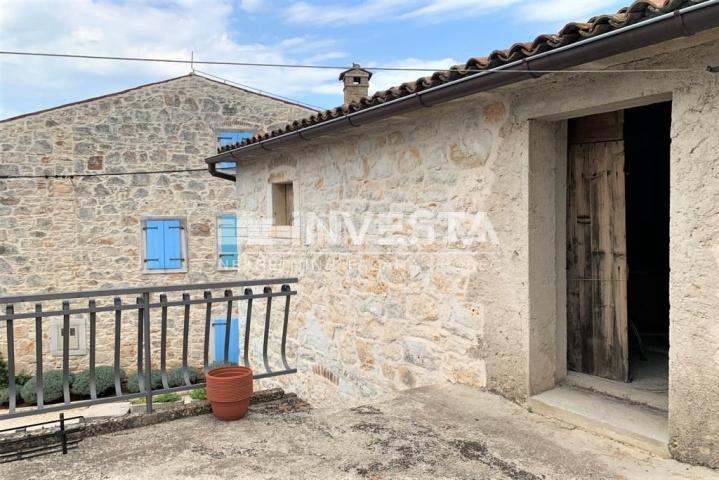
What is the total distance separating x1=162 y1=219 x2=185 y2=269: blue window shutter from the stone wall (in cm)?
675

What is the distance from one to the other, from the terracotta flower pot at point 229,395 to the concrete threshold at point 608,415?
1883mm

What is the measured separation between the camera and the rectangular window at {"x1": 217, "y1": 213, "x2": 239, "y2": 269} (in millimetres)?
12352

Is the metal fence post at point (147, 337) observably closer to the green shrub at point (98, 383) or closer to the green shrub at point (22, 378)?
the green shrub at point (98, 383)

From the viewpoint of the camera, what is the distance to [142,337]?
382 centimetres

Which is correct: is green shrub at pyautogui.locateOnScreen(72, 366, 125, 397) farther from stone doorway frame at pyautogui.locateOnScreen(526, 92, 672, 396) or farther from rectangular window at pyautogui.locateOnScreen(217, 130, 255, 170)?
stone doorway frame at pyautogui.locateOnScreen(526, 92, 672, 396)

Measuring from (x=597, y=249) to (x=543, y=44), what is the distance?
1.52m

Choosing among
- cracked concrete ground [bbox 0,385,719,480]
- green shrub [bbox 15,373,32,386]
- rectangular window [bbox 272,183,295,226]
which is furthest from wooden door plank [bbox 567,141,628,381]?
green shrub [bbox 15,373,32,386]

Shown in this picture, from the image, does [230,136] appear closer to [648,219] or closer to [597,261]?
[648,219]

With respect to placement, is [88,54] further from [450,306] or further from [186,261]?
[186,261]

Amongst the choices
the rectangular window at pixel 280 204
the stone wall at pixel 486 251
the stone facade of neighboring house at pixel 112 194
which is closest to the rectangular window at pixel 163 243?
the stone facade of neighboring house at pixel 112 194

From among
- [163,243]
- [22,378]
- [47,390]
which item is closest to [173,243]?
[163,243]

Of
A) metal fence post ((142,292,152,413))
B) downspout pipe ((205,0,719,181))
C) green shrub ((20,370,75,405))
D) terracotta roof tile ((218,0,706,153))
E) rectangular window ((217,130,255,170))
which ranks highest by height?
rectangular window ((217,130,255,170))

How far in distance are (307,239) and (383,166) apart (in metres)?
1.72

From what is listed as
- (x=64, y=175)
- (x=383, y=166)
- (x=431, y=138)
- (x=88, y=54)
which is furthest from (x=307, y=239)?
(x=64, y=175)
